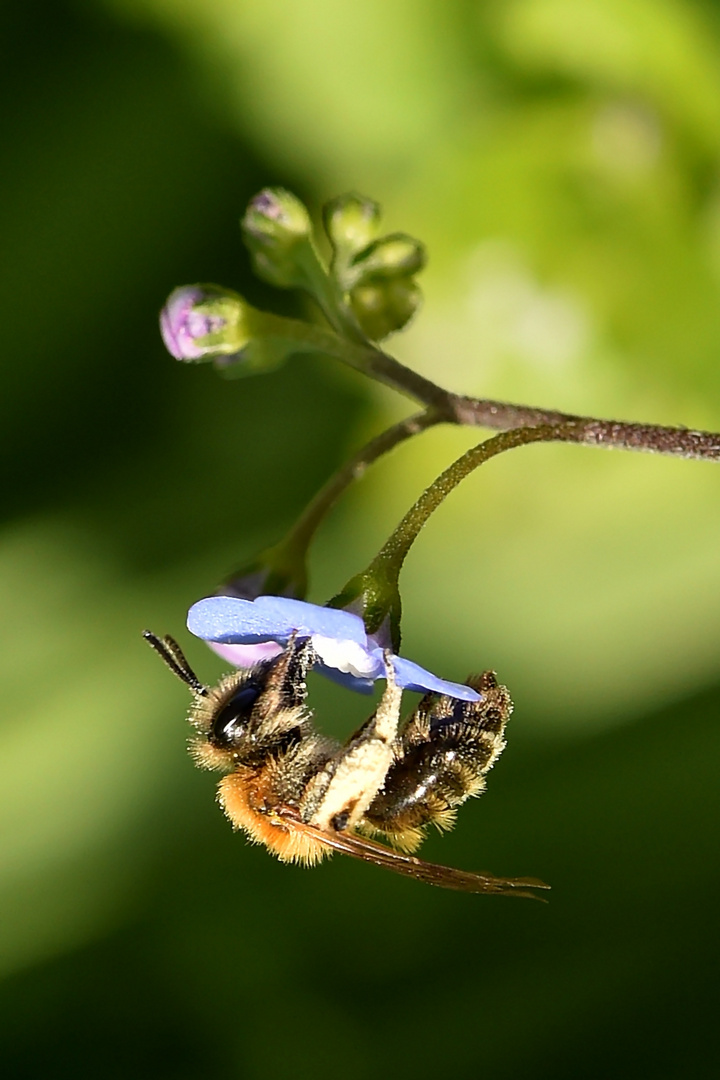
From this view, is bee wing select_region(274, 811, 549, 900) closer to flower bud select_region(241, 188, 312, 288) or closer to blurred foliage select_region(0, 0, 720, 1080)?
flower bud select_region(241, 188, 312, 288)

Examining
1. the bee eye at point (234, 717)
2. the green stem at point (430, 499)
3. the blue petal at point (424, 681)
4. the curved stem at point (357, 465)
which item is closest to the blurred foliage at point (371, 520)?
the curved stem at point (357, 465)

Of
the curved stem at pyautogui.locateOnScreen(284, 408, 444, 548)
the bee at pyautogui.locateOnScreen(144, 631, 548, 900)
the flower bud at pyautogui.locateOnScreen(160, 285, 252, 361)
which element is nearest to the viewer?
the bee at pyautogui.locateOnScreen(144, 631, 548, 900)

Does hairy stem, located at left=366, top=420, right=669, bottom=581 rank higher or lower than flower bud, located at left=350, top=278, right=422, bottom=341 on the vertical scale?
lower

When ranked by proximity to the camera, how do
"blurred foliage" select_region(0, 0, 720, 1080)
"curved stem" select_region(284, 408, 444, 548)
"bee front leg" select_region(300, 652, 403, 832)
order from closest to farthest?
"bee front leg" select_region(300, 652, 403, 832) → "curved stem" select_region(284, 408, 444, 548) → "blurred foliage" select_region(0, 0, 720, 1080)

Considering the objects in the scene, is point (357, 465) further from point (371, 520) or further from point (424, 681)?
point (371, 520)

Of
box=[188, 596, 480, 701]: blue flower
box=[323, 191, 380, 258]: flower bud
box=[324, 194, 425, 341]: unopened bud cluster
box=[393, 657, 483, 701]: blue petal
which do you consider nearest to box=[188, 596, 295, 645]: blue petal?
box=[188, 596, 480, 701]: blue flower

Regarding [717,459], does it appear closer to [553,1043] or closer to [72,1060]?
[553,1043]

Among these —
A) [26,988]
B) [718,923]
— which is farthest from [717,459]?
[26,988]
